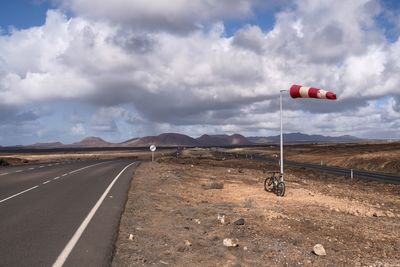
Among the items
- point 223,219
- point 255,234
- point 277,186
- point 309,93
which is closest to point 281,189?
point 277,186

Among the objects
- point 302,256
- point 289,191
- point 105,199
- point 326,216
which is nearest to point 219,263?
point 302,256

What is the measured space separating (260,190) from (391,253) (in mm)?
12706

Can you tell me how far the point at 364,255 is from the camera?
9.28 meters

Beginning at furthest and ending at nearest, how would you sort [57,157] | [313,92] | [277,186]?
1. [57,157]
2. [277,186]
3. [313,92]

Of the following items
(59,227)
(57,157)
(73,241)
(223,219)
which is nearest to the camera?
(73,241)

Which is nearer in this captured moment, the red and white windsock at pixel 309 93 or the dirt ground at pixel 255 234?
the dirt ground at pixel 255 234

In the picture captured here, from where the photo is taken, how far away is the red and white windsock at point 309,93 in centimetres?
1691

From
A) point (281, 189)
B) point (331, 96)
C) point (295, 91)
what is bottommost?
point (281, 189)

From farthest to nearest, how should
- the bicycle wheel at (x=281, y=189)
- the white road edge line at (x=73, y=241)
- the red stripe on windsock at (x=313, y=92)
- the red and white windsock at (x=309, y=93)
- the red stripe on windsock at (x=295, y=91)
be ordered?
the bicycle wheel at (x=281, y=189) < the red stripe on windsock at (x=295, y=91) < the red stripe on windsock at (x=313, y=92) < the red and white windsock at (x=309, y=93) < the white road edge line at (x=73, y=241)

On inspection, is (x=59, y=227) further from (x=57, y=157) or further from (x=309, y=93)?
(x=57, y=157)

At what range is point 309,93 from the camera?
1727 centimetres

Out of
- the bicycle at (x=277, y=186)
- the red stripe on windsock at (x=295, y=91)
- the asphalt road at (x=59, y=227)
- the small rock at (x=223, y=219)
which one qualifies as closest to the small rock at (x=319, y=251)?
the small rock at (x=223, y=219)

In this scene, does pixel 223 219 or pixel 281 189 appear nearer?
pixel 223 219

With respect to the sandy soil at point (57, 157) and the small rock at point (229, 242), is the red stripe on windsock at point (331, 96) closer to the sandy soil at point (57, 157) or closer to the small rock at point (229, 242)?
the small rock at point (229, 242)
